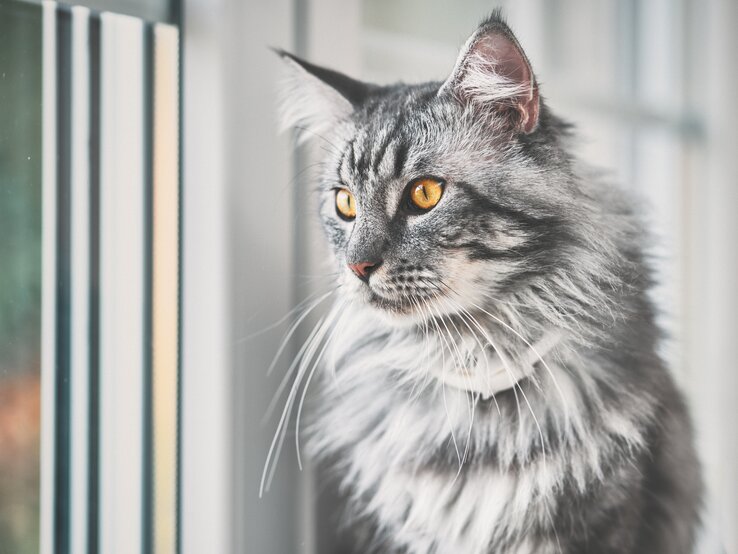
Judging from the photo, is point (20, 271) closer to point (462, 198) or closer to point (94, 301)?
point (94, 301)

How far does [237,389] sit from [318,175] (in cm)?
35

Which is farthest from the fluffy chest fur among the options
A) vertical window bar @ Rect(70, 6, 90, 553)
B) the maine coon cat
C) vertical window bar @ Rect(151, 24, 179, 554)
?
vertical window bar @ Rect(70, 6, 90, 553)

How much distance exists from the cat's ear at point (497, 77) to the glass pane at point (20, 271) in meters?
0.56

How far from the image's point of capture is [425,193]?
32.9 inches

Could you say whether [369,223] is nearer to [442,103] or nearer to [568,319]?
[442,103]

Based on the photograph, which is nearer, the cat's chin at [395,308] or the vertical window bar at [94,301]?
the cat's chin at [395,308]

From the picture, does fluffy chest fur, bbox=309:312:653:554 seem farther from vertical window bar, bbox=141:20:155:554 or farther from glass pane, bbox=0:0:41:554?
glass pane, bbox=0:0:41:554

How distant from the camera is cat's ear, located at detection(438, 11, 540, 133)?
759 millimetres

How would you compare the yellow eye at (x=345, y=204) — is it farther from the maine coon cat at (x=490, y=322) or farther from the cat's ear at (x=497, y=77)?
the cat's ear at (x=497, y=77)

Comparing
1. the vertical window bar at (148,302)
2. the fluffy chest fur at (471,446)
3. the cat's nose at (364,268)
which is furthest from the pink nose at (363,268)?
the vertical window bar at (148,302)

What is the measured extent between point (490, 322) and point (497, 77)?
0.31m

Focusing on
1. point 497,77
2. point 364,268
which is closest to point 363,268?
point 364,268

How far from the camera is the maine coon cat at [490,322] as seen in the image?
820 millimetres

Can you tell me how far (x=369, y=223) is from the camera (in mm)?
845
